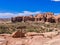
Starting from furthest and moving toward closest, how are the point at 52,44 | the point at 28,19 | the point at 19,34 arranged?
the point at 28,19, the point at 19,34, the point at 52,44

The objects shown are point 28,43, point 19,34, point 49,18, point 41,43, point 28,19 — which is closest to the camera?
point 41,43

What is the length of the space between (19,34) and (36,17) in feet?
343

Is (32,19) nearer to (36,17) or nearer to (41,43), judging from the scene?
(36,17)

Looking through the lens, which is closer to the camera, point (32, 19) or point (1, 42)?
point (1, 42)

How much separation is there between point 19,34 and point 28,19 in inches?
4029

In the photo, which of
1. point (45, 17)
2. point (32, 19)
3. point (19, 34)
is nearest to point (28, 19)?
point (32, 19)

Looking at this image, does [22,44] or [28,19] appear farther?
[28,19]

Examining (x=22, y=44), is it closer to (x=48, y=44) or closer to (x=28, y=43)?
(x=28, y=43)

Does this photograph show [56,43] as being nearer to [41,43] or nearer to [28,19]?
[41,43]

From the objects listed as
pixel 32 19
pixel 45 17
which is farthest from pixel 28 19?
pixel 45 17

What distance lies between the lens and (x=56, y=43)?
8352mm

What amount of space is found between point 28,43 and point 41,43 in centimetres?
95

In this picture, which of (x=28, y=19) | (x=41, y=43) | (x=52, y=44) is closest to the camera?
(x=52, y=44)

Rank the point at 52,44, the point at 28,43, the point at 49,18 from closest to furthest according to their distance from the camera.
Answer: the point at 52,44 < the point at 28,43 < the point at 49,18
